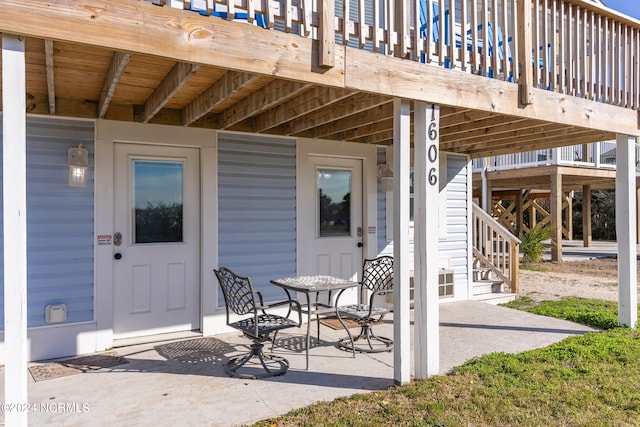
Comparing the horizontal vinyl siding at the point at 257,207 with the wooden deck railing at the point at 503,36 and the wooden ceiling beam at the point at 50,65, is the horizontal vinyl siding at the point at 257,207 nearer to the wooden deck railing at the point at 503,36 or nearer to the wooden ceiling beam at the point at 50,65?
the wooden deck railing at the point at 503,36

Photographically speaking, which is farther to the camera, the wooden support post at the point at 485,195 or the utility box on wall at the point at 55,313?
the wooden support post at the point at 485,195

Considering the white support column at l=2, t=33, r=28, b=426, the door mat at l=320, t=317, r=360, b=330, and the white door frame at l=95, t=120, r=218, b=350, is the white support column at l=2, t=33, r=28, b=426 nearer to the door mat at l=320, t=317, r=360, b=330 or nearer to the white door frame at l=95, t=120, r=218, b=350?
the white door frame at l=95, t=120, r=218, b=350

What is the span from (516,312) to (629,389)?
2449 mm

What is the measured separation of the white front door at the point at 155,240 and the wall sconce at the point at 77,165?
345mm

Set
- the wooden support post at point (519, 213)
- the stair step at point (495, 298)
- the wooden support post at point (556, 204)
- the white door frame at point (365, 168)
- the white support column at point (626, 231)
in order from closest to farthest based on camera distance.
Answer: the white support column at point (626, 231) → the white door frame at point (365, 168) → the stair step at point (495, 298) → the wooden support post at point (556, 204) → the wooden support post at point (519, 213)

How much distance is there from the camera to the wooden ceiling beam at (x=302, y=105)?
3.25m

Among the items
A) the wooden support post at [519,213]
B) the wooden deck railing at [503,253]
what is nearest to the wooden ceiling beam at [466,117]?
the wooden deck railing at [503,253]

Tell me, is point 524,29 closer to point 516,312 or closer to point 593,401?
point 593,401

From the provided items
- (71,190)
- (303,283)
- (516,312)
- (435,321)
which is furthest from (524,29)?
(71,190)

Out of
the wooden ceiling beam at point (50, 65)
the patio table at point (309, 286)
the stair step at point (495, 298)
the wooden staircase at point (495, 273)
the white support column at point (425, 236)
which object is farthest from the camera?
the wooden staircase at point (495, 273)

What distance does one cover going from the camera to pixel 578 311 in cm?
535

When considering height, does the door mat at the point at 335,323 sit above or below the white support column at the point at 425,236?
below

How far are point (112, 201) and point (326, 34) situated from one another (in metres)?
2.58

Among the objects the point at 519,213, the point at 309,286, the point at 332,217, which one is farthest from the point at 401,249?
the point at 519,213
